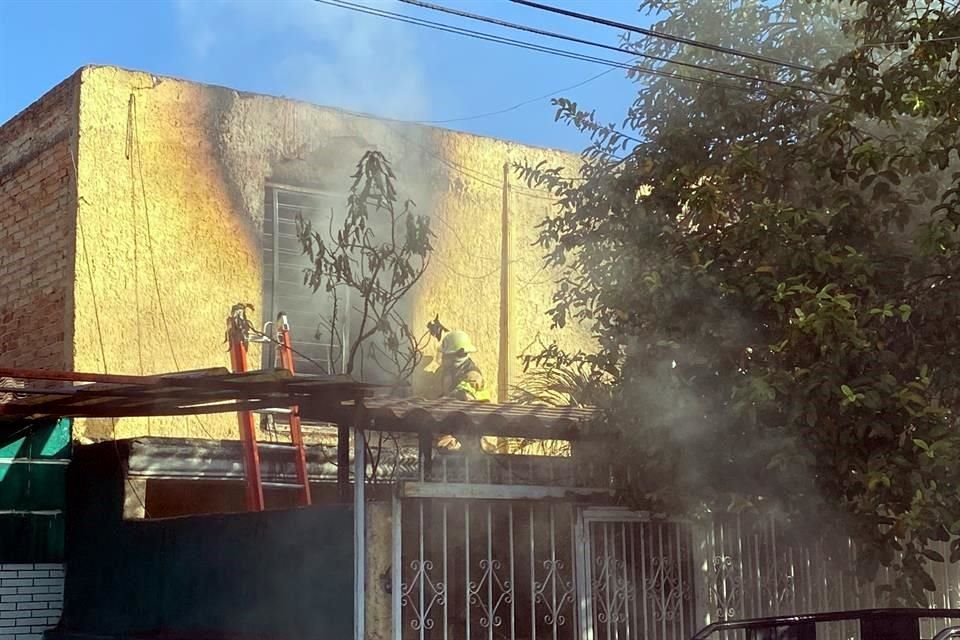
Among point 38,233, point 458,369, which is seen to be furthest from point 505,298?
point 38,233

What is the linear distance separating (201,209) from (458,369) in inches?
117

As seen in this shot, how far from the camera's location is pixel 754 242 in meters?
7.59

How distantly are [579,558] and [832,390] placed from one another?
2.08 metres

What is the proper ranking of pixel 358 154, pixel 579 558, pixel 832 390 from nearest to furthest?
1. pixel 832 390
2. pixel 579 558
3. pixel 358 154

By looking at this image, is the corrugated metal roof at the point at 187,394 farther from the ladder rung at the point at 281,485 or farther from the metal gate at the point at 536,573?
the ladder rung at the point at 281,485

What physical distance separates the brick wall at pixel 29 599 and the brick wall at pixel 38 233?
1.78 metres

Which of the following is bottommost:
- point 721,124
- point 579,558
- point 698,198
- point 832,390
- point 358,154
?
point 579,558

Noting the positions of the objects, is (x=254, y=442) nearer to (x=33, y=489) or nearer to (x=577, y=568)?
(x=33, y=489)

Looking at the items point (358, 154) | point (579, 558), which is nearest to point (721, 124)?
point (579, 558)

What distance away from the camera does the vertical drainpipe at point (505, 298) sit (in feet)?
41.8

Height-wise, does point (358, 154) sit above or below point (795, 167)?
above

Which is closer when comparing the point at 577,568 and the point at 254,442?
the point at 577,568

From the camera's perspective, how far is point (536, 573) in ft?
25.0

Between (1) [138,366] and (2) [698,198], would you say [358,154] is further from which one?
(2) [698,198]
